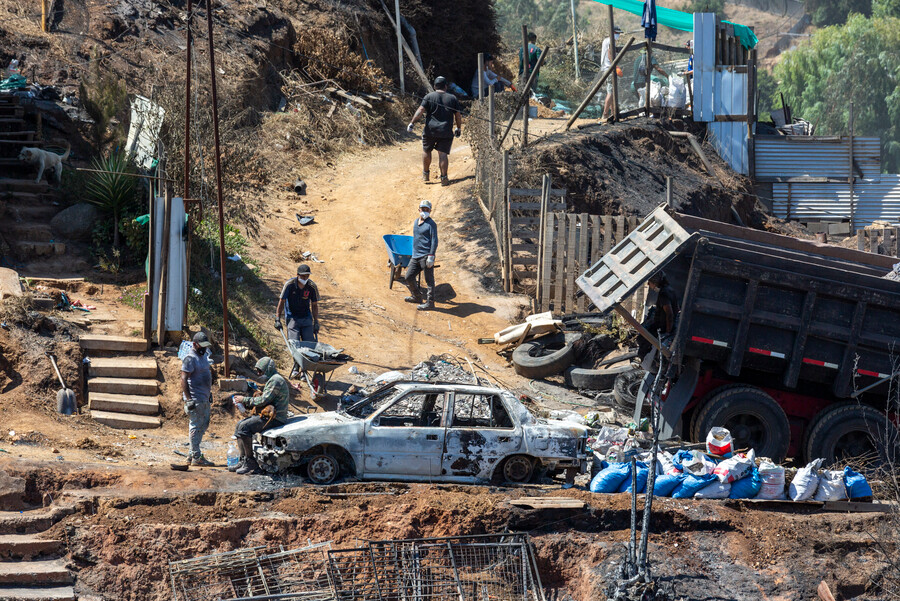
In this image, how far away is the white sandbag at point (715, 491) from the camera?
33.1 feet

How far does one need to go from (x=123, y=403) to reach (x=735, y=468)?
24.2ft

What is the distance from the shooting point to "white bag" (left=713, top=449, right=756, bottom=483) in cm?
1009

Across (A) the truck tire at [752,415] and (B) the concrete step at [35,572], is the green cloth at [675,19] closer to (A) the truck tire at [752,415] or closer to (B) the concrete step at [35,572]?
(A) the truck tire at [752,415]

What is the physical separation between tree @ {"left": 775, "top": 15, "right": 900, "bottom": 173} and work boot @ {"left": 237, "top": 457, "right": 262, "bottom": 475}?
63.8m

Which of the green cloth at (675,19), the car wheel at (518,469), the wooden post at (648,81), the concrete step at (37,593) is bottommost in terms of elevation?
the concrete step at (37,593)

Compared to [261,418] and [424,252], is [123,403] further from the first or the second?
[424,252]

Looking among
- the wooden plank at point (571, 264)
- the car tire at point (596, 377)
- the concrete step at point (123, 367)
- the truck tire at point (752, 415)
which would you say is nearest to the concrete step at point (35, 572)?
the concrete step at point (123, 367)

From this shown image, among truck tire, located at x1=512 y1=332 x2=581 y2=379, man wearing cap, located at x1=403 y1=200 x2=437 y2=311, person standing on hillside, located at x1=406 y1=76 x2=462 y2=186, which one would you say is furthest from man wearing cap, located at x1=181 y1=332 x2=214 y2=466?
person standing on hillside, located at x1=406 y1=76 x2=462 y2=186

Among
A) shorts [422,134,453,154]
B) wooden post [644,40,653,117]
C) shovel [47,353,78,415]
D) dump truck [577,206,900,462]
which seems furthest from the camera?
wooden post [644,40,653,117]

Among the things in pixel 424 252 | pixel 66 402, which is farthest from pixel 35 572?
pixel 424 252

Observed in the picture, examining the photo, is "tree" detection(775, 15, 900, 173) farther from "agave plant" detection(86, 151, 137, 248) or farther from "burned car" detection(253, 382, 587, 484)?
"burned car" detection(253, 382, 587, 484)

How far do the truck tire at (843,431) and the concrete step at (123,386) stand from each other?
327 inches

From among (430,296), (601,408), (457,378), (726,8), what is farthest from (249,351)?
(726,8)

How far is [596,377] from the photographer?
47.3 ft
